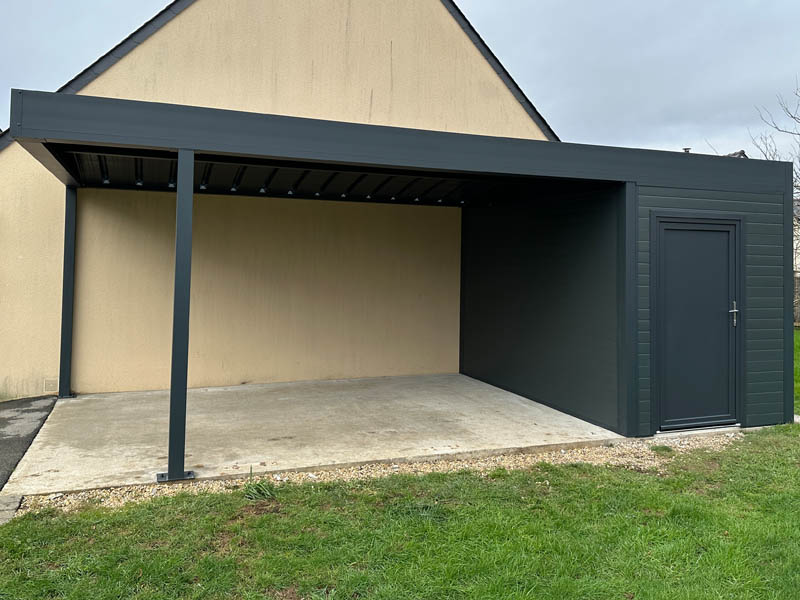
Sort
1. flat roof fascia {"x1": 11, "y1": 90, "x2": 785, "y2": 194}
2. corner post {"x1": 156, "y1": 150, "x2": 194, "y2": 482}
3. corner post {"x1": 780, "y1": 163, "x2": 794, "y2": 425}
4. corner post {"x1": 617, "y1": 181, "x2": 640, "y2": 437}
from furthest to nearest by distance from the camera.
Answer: corner post {"x1": 780, "y1": 163, "x2": 794, "y2": 425}, corner post {"x1": 617, "y1": 181, "x2": 640, "y2": 437}, corner post {"x1": 156, "y1": 150, "x2": 194, "y2": 482}, flat roof fascia {"x1": 11, "y1": 90, "x2": 785, "y2": 194}

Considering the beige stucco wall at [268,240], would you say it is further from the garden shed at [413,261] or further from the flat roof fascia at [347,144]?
the flat roof fascia at [347,144]

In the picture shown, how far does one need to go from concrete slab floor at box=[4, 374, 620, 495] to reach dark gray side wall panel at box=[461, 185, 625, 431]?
0.91ft

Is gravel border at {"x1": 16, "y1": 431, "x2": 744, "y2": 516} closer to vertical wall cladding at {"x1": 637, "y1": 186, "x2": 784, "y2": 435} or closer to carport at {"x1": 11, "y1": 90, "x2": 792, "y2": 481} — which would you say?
carport at {"x1": 11, "y1": 90, "x2": 792, "y2": 481}

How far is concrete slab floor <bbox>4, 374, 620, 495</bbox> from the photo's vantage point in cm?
412

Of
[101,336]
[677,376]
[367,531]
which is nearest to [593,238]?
[677,376]

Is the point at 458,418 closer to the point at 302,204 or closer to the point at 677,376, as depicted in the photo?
the point at 677,376

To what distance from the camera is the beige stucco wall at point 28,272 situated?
636 cm

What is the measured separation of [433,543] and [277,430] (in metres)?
2.51

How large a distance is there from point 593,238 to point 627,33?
45.3 feet

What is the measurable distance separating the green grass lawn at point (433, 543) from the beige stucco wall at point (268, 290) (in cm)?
382

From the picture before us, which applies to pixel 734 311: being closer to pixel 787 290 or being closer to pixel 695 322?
pixel 695 322

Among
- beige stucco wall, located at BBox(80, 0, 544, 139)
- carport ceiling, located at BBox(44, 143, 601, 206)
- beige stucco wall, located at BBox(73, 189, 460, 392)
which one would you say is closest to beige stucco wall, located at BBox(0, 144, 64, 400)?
beige stucco wall, located at BBox(73, 189, 460, 392)

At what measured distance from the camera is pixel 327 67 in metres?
7.43

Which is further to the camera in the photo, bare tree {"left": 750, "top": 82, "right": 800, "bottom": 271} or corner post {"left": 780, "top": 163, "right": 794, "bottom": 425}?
bare tree {"left": 750, "top": 82, "right": 800, "bottom": 271}
